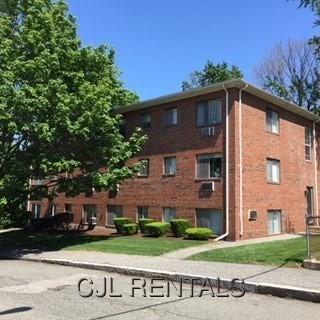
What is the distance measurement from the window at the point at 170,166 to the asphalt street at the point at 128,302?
468 inches

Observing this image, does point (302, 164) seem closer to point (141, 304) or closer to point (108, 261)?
point (108, 261)

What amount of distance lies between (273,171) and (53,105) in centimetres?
1218

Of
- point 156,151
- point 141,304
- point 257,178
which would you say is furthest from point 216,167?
point 141,304

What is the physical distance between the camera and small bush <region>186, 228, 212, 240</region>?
19.0 metres

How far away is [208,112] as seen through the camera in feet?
69.8

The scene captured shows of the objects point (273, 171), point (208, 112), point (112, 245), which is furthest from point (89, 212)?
point (273, 171)

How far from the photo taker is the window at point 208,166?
67.3 ft

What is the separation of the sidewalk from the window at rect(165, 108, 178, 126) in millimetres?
8532

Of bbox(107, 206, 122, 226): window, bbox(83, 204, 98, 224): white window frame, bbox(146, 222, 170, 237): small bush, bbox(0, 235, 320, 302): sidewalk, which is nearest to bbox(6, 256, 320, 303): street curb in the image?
bbox(0, 235, 320, 302): sidewalk

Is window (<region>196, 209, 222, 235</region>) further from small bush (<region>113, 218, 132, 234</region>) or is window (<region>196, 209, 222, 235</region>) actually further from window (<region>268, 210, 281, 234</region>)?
small bush (<region>113, 218, 132, 234</region>)

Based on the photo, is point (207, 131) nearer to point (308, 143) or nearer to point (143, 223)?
point (143, 223)

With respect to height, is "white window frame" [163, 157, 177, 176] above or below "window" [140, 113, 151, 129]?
below

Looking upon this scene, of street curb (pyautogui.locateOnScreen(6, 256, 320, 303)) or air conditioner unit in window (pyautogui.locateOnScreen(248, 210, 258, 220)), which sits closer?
street curb (pyautogui.locateOnScreen(6, 256, 320, 303))

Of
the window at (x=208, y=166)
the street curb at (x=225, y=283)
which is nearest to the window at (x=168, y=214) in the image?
the window at (x=208, y=166)
